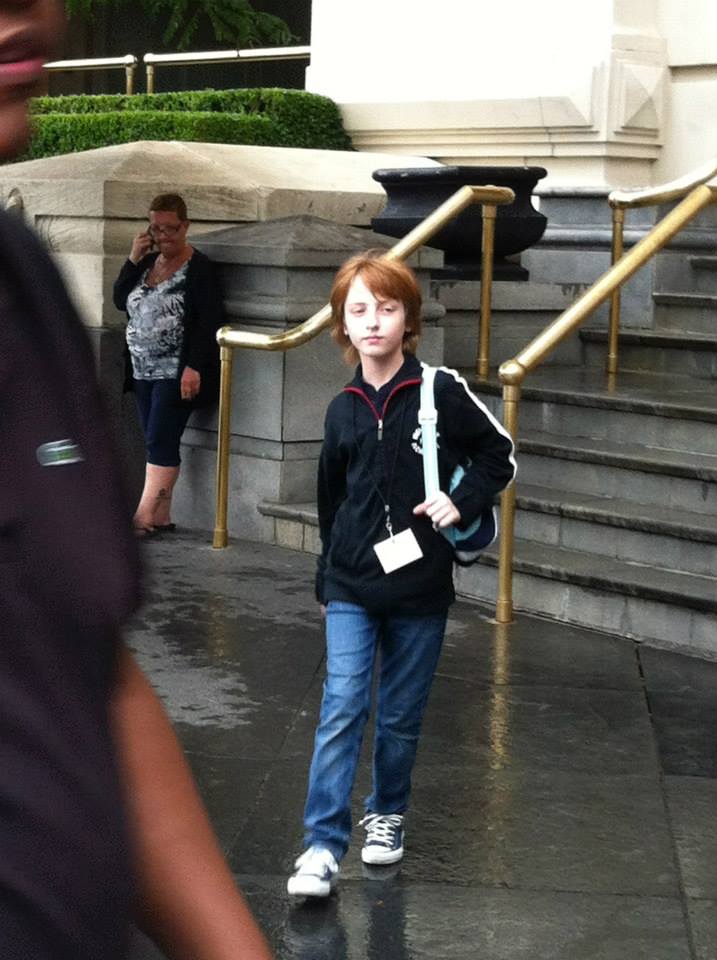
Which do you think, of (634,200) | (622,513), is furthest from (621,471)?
(634,200)

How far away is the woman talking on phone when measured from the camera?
960cm

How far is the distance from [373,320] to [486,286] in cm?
519

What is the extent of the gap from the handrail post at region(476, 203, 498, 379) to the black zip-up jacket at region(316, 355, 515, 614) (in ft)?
15.8

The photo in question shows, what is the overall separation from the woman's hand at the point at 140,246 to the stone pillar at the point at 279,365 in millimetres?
370

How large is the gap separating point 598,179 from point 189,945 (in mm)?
10993

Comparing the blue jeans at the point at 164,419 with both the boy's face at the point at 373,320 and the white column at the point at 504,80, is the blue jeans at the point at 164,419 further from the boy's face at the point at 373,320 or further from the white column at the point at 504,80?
the boy's face at the point at 373,320

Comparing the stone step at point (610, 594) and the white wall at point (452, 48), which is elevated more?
the white wall at point (452, 48)

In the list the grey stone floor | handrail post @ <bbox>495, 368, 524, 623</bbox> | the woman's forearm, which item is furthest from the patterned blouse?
the woman's forearm

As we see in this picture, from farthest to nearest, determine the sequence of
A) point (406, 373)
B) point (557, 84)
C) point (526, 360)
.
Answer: point (557, 84) → point (526, 360) → point (406, 373)

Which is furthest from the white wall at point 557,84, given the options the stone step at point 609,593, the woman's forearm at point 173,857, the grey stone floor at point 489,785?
the woman's forearm at point 173,857

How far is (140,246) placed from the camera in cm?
975

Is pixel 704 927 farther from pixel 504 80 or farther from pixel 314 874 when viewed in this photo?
pixel 504 80

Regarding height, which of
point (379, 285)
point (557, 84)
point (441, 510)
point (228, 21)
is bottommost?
point (441, 510)

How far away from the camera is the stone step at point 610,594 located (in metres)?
7.24
